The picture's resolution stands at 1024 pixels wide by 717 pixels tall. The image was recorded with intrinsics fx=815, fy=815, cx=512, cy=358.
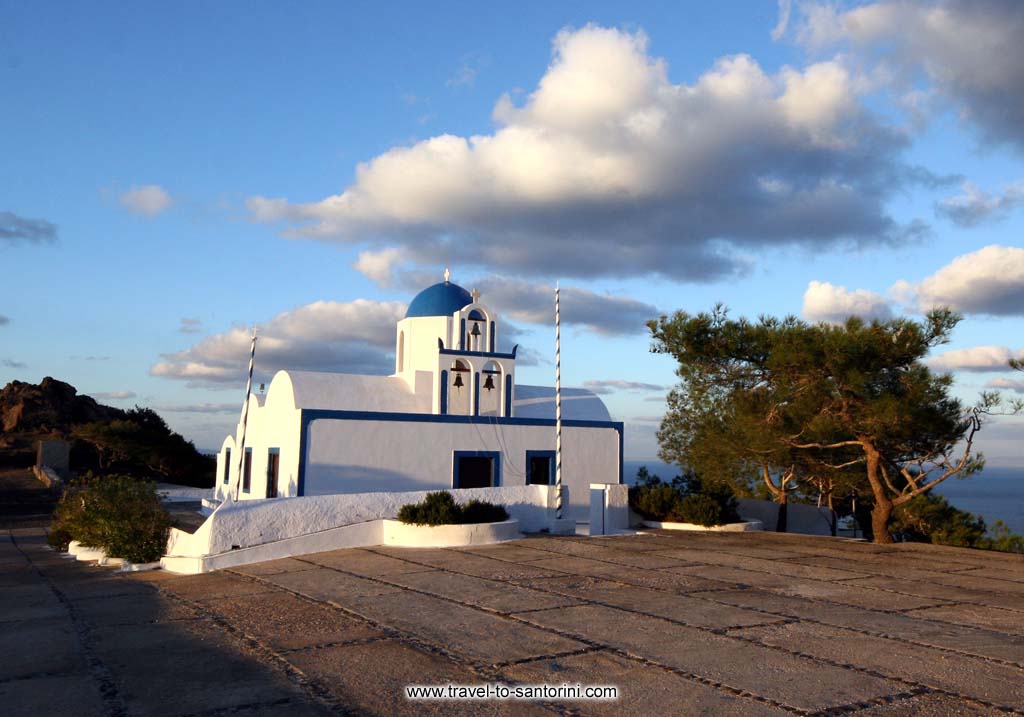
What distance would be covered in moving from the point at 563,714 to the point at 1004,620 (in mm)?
6695

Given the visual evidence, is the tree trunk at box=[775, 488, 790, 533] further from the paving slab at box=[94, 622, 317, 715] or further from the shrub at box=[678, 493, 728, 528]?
the paving slab at box=[94, 622, 317, 715]

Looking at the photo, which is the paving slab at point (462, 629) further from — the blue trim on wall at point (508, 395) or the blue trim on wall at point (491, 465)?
the blue trim on wall at point (508, 395)

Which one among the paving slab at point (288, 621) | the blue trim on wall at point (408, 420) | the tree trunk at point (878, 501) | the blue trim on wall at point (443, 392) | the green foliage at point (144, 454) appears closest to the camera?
the paving slab at point (288, 621)

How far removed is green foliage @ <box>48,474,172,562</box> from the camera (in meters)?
17.0

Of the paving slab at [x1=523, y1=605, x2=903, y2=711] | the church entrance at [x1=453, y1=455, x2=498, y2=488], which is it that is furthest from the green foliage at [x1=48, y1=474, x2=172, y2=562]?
the paving slab at [x1=523, y1=605, x2=903, y2=711]

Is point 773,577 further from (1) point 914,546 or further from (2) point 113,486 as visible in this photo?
(2) point 113,486

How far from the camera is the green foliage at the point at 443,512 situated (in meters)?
17.6

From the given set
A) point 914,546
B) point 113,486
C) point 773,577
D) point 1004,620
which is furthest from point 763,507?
point 113,486

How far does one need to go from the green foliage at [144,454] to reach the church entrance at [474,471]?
3084cm

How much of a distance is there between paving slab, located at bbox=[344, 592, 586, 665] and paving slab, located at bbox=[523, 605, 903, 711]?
0.46 meters

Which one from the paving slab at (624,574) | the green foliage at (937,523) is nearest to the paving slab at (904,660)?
the paving slab at (624,574)

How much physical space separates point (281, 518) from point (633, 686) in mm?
11302

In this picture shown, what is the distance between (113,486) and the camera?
60.0 ft

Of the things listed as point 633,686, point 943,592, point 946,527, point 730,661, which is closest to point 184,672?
point 633,686
